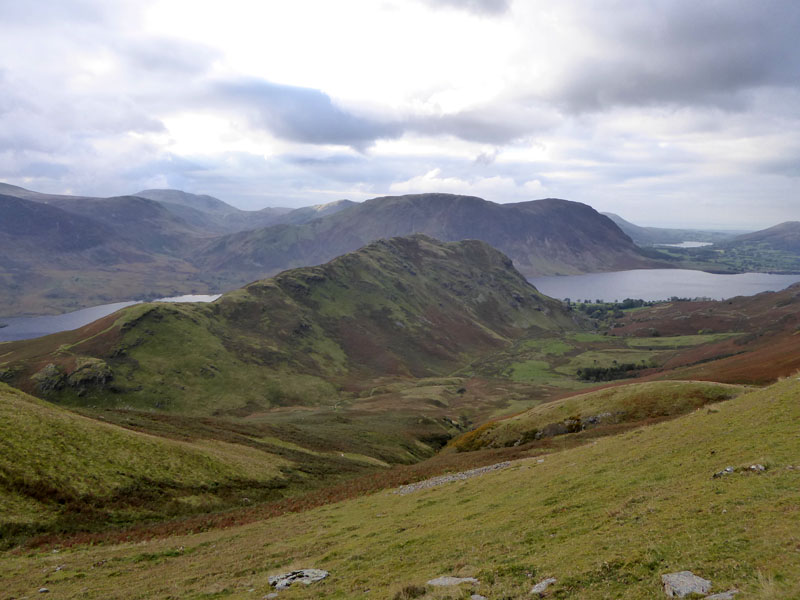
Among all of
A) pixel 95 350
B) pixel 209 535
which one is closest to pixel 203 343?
pixel 95 350

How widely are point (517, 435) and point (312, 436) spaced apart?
113 feet

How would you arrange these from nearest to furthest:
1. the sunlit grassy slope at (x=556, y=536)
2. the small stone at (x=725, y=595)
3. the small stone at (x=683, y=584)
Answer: the small stone at (x=725, y=595)
the small stone at (x=683, y=584)
the sunlit grassy slope at (x=556, y=536)

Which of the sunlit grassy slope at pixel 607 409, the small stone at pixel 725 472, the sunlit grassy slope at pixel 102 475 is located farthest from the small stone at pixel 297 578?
the sunlit grassy slope at pixel 607 409

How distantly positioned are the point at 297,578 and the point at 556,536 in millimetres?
11640

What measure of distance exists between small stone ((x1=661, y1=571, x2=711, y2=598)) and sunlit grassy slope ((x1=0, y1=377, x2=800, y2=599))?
39cm

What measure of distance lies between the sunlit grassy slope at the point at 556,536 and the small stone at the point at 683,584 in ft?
1.29

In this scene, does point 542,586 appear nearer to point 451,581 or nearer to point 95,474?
point 451,581

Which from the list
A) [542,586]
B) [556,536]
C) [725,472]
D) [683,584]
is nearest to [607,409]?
[725,472]

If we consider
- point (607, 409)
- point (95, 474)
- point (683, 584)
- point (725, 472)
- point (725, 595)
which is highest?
point (725, 595)

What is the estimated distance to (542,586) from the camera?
1398cm

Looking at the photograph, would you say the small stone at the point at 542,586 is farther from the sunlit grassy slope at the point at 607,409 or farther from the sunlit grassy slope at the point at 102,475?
the sunlit grassy slope at the point at 607,409

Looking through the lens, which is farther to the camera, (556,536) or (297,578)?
(297,578)

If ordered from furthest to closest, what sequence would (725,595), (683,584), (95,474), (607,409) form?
(607,409) < (95,474) < (683,584) < (725,595)

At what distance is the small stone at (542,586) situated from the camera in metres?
13.7
